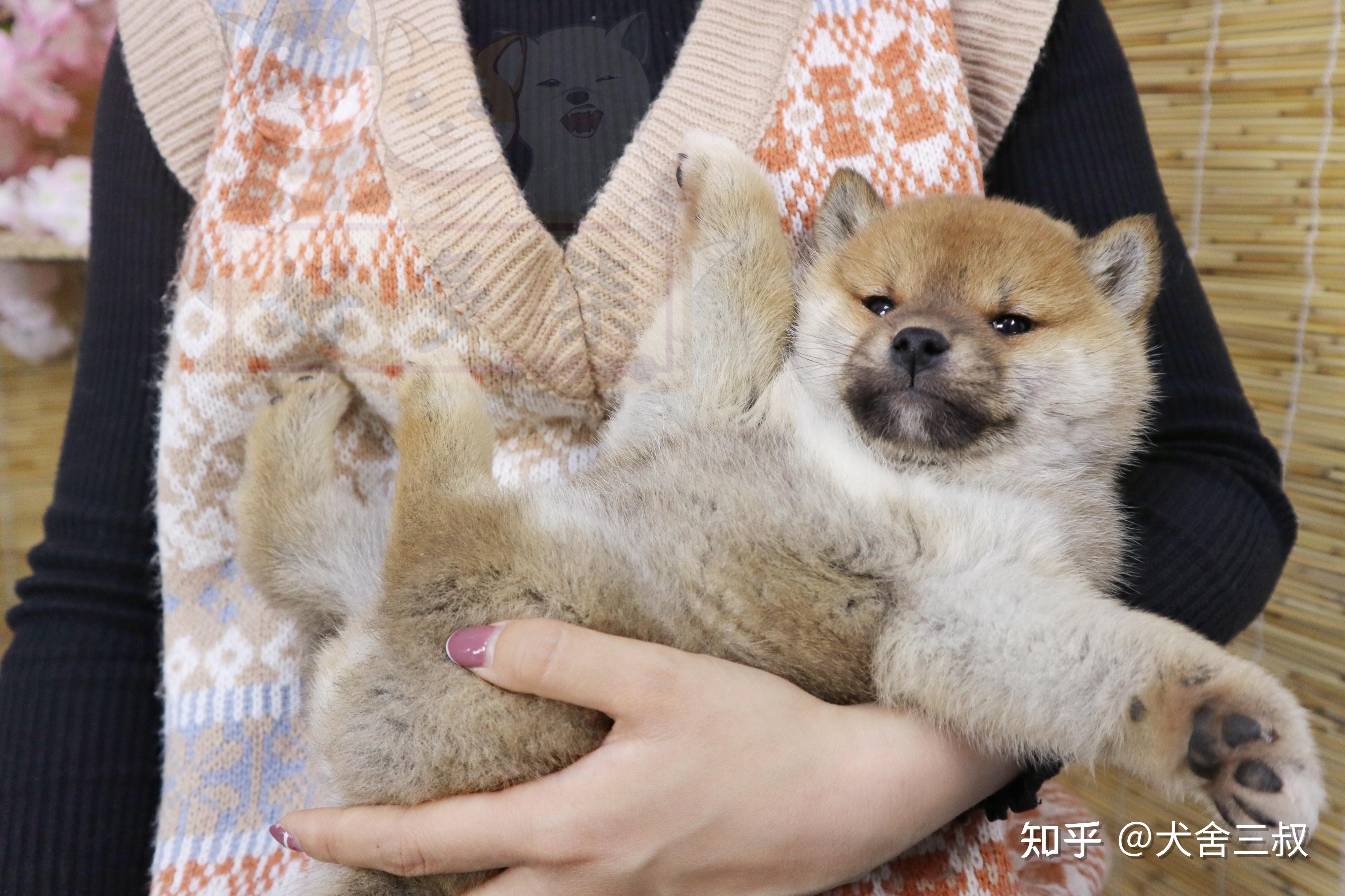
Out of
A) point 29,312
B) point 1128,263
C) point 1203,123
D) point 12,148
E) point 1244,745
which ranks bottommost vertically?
point 1244,745

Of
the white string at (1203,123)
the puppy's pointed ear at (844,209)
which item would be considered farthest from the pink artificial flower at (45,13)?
the white string at (1203,123)

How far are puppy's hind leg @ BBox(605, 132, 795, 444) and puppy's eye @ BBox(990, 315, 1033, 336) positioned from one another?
0.89 ft

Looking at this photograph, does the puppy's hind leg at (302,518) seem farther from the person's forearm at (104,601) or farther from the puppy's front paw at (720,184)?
the puppy's front paw at (720,184)

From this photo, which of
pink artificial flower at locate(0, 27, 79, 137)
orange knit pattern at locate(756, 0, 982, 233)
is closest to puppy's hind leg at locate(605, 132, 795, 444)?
orange knit pattern at locate(756, 0, 982, 233)

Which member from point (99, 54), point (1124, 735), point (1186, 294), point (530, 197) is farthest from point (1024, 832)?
point (99, 54)

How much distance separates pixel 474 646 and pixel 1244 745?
2.43 feet

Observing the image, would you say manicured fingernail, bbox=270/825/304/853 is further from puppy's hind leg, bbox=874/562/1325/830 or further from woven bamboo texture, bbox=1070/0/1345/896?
woven bamboo texture, bbox=1070/0/1345/896

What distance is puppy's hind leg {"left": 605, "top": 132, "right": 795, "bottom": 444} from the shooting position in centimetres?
107

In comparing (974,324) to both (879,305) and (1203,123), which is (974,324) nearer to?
(879,305)

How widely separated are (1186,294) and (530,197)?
1.02 meters

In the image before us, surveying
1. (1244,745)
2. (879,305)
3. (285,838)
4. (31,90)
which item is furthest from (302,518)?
(31,90)

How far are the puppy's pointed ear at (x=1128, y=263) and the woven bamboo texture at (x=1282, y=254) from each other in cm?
80

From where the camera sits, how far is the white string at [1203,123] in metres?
1.78

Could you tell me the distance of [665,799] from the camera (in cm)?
85
